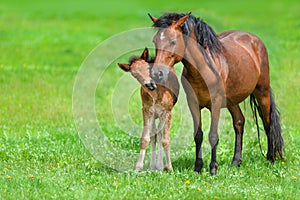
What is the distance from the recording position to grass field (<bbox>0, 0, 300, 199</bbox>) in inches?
312

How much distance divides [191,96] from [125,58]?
34.1 ft

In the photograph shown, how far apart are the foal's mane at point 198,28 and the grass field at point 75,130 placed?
5.55 ft

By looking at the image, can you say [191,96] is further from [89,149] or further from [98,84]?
[98,84]

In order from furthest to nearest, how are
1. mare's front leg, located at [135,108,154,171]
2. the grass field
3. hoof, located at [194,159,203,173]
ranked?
hoof, located at [194,159,203,173] → mare's front leg, located at [135,108,154,171] → the grass field

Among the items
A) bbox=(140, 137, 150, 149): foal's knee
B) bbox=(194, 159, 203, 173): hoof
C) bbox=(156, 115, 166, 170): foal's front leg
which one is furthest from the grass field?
bbox=(140, 137, 150, 149): foal's knee

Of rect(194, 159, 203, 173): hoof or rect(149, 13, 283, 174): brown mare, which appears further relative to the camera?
rect(194, 159, 203, 173): hoof

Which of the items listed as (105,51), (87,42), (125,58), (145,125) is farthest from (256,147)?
(87,42)

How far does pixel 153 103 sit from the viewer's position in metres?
8.88

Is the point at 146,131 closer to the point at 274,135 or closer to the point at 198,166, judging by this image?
the point at 198,166

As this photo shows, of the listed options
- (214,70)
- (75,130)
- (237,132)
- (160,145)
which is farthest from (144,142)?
(75,130)

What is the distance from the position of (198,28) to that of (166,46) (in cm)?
74

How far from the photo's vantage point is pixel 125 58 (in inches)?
761

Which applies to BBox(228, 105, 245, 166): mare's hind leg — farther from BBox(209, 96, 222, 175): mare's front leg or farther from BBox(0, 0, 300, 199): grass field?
BBox(209, 96, 222, 175): mare's front leg

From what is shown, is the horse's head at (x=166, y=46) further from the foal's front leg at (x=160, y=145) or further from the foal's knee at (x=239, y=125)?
the foal's knee at (x=239, y=125)
